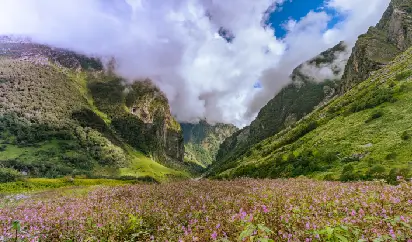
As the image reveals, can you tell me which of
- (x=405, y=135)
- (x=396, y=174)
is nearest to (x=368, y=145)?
(x=405, y=135)

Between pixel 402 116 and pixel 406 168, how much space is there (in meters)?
19.4

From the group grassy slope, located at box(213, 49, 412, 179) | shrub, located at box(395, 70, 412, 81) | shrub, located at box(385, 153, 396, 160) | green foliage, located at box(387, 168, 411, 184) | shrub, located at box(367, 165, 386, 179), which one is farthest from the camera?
shrub, located at box(395, 70, 412, 81)

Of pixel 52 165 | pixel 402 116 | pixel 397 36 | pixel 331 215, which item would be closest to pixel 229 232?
pixel 331 215

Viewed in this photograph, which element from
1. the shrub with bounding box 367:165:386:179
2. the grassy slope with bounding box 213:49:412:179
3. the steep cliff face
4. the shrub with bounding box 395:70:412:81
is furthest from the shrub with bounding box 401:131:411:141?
the steep cliff face

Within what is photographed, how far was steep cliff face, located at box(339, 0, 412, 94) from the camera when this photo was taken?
135163 millimetres

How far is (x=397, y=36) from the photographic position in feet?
509

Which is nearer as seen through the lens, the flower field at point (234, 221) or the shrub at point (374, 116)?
the flower field at point (234, 221)

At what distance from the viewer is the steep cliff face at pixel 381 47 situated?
13516 centimetres

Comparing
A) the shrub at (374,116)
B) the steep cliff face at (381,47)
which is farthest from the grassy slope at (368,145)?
the steep cliff face at (381,47)

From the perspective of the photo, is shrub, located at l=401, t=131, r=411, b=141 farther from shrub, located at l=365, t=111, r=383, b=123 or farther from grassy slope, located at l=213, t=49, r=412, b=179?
shrub, located at l=365, t=111, r=383, b=123

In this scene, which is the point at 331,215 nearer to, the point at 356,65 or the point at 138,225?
the point at 138,225

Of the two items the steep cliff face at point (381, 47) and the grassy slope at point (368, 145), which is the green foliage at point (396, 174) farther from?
the steep cliff face at point (381, 47)

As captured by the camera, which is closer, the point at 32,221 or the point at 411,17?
the point at 32,221

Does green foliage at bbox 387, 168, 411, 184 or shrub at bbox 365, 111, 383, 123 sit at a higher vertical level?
shrub at bbox 365, 111, 383, 123
